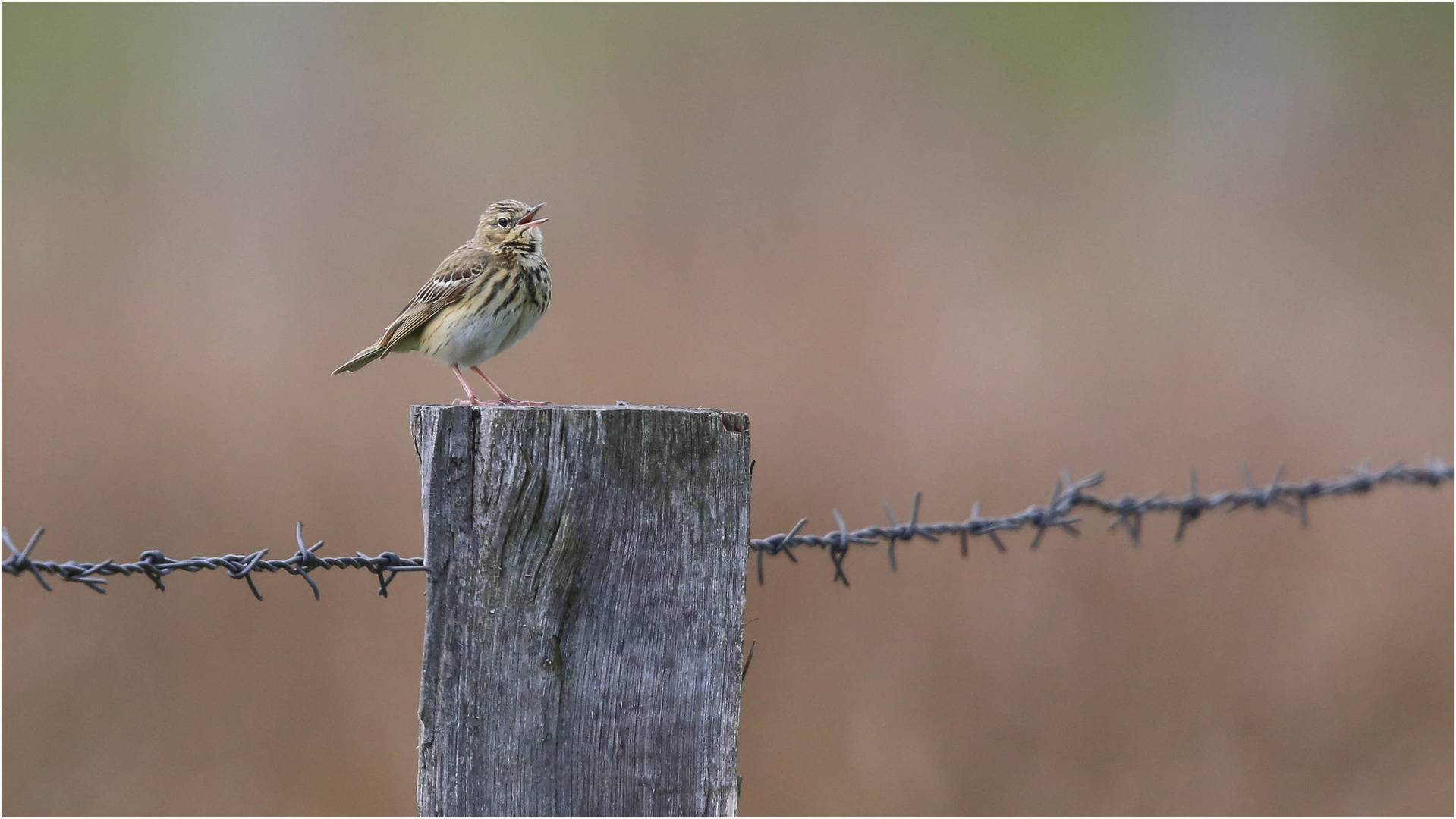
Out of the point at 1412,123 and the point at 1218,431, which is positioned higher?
the point at 1412,123

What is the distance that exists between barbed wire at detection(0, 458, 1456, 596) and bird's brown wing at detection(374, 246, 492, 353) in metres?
1.77

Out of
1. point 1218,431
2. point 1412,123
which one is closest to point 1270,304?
point 1218,431

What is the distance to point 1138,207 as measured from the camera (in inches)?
355

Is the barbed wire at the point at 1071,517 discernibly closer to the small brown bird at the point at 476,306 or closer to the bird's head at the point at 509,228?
the small brown bird at the point at 476,306

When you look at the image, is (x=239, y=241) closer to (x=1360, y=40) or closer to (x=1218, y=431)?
(x=1218, y=431)

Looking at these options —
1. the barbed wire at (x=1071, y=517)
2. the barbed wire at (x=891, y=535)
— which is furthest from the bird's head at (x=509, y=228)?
the barbed wire at (x=1071, y=517)

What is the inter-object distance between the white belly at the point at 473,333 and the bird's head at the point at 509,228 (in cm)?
34

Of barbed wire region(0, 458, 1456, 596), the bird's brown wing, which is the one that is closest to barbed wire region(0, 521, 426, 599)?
barbed wire region(0, 458, 1456, 596)

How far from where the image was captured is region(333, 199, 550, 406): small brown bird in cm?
486

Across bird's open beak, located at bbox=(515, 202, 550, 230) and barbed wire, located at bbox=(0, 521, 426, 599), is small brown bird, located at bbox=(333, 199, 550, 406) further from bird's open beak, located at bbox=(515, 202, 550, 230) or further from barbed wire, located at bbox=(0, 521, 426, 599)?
barbed wire, located at bbox=(0, 521, 426, 599)

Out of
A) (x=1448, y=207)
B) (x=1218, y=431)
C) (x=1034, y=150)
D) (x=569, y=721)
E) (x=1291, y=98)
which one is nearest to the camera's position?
(x=569, y=721)

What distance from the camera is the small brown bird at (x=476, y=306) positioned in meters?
4.86

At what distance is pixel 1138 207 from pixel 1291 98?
2181 mm

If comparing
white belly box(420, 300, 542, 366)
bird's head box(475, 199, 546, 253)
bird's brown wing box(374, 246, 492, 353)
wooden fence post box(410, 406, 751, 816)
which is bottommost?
wooden fence post box(410, 406, 751, 816)
